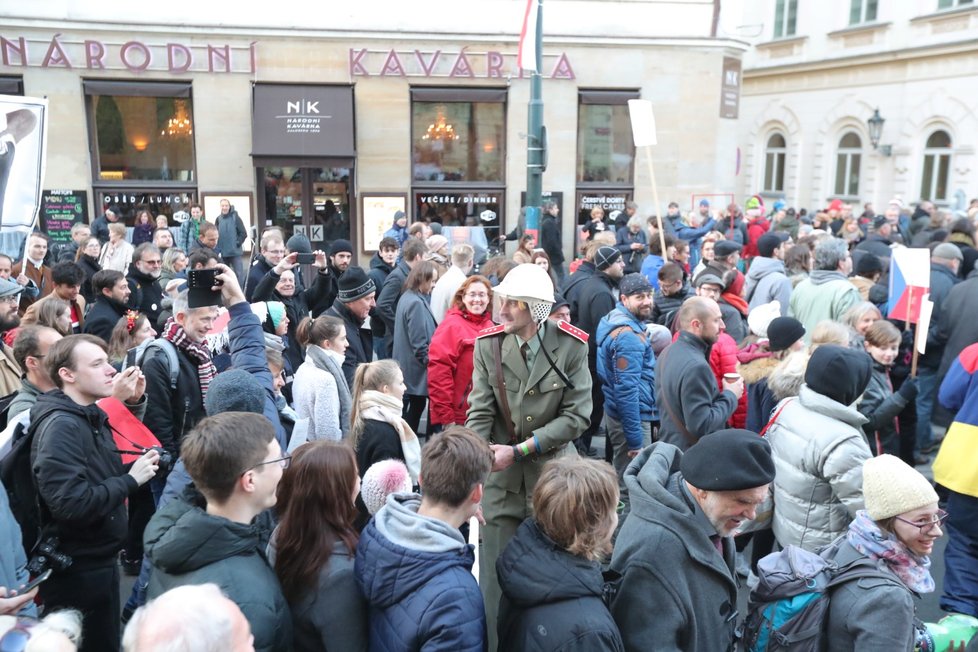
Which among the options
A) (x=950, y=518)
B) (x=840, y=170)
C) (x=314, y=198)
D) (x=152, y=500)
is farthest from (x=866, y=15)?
(x=152, y=500)

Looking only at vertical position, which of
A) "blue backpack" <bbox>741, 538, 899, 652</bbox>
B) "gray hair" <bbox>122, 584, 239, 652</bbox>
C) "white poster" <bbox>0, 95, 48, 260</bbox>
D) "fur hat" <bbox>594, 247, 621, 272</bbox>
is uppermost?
"white poster" <bbox>0, 95, 48, 260</bbox>

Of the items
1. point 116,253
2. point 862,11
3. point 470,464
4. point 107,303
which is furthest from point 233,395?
point 862,11

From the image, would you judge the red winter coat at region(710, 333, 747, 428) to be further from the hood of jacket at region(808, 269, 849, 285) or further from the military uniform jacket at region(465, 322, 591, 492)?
the hood of jacket at region(808, 269, 849, 285)

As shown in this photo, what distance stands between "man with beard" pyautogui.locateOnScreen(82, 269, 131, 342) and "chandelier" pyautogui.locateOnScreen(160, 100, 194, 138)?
36.2 ft

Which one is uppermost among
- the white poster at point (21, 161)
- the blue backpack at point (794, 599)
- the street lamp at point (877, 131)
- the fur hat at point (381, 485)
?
the street lamp at point (877, 131)

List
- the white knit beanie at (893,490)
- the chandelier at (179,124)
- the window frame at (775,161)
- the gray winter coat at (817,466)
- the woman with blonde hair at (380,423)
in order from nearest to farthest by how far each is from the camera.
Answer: the white knit beanie at (893,490), the gray winter coat at (817,466), the woman with blonde hair at (380,423), the chandelier at (179,124), the window frame at (775,161)

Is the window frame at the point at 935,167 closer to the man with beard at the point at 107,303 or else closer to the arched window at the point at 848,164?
the arched window at the point at 848,164

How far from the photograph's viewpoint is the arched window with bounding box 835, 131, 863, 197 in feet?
88.7

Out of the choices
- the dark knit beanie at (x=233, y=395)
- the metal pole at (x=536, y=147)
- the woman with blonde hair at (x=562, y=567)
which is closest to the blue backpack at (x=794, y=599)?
the woman with blonde hair at (x=562, y=567)

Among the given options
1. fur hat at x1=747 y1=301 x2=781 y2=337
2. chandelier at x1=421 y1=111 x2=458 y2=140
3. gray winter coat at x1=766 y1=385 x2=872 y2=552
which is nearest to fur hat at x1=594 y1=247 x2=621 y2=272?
fur hat at x1=747 y1=301 x2=781 y2=337

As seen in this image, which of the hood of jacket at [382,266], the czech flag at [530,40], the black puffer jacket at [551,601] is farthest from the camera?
the czech flag at [530,40]

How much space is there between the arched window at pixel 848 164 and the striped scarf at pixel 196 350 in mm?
27036

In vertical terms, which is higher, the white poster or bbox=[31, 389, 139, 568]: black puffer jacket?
the white poster

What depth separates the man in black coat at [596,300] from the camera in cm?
670
